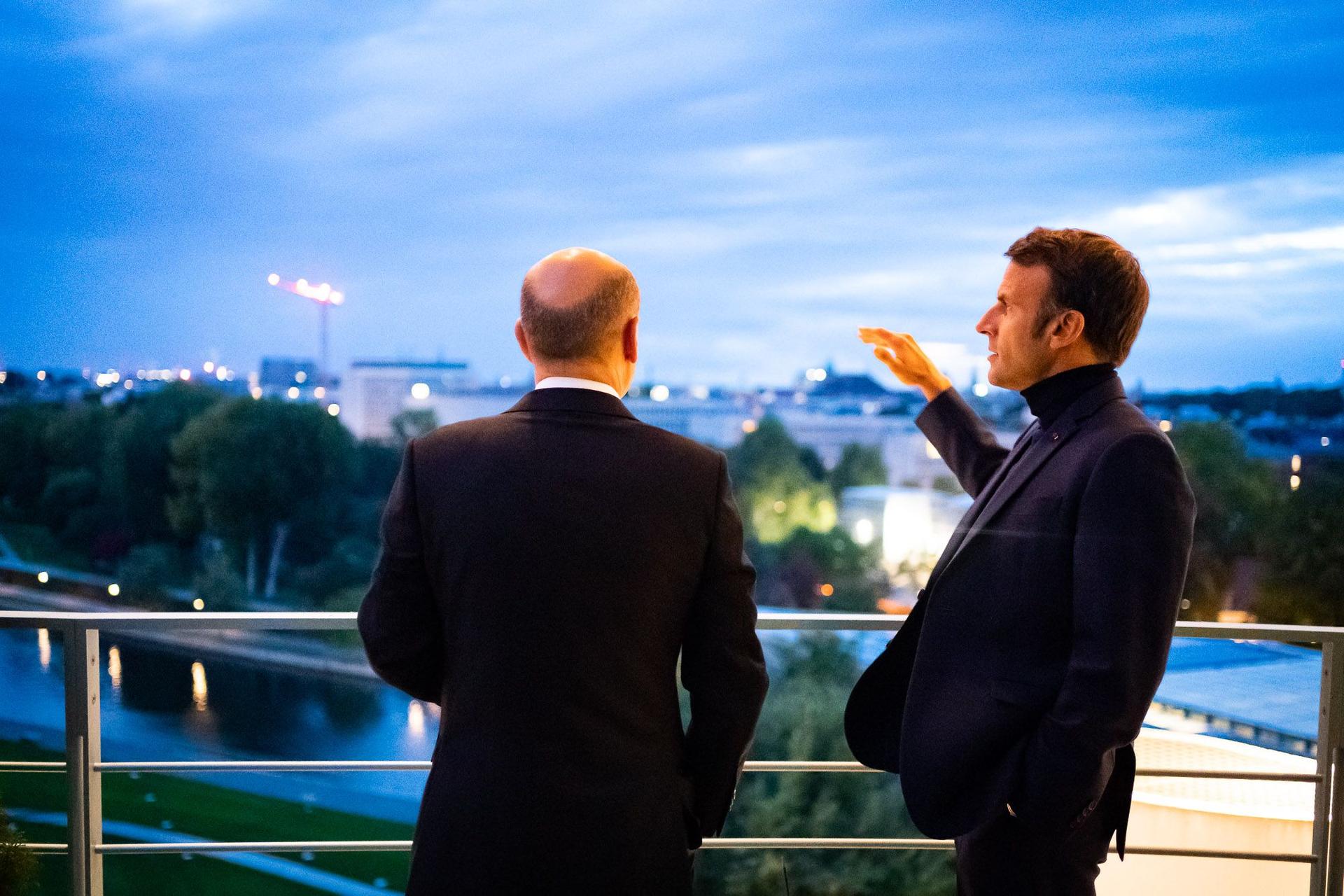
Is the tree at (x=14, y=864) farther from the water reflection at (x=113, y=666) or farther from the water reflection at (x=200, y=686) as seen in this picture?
the water reflection at (x=200, y=686)

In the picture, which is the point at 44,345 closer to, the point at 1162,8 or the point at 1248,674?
the point at 1248,674

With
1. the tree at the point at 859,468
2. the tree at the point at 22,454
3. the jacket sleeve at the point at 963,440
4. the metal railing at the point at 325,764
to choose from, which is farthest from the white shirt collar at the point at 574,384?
the tree at the point at 859,468

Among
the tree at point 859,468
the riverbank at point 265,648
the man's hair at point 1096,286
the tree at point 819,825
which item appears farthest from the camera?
the tree at point 859,468

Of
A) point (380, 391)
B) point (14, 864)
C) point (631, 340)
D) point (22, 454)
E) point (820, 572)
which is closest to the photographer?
point (631, 340)

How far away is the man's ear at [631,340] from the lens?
1155mm

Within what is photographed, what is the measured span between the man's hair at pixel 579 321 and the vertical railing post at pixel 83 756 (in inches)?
47.5

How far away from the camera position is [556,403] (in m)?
1.11

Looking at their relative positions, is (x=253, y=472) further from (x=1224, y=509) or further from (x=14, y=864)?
(x=1224, y=509)

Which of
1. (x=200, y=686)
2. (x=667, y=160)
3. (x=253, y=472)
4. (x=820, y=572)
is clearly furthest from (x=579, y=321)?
(x=667, y=160)

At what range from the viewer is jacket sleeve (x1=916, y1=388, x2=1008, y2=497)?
1.58 meters

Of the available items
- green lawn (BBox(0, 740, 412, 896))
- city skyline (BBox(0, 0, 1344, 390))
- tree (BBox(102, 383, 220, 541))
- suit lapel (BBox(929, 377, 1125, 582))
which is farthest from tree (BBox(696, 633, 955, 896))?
suit lapel (BBox(929, 377, 1125, 582))

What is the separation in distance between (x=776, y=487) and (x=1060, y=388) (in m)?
17.3

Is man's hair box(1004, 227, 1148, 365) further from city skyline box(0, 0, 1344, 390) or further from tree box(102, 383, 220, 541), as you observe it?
tree box(102, 383, 220, 541)

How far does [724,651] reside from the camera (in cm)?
111
